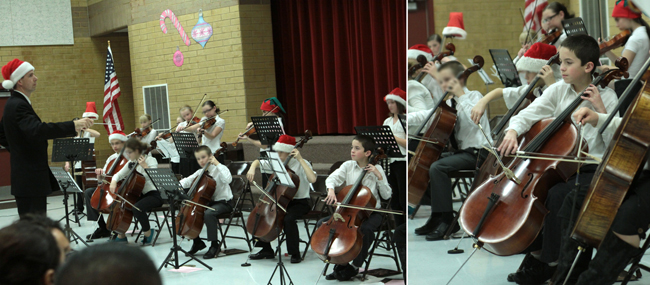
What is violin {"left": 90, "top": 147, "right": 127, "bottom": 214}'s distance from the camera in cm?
648

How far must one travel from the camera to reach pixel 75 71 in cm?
1240

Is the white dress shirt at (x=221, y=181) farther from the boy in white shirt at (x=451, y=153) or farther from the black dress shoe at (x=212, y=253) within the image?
the boy in white shirt at (x=451, y=153)

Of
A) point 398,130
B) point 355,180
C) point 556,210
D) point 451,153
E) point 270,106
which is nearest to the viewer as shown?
point 451,153

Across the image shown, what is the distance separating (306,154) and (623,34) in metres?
7.41

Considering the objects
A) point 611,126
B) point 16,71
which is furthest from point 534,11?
point 16,71

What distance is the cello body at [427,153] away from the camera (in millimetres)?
1146

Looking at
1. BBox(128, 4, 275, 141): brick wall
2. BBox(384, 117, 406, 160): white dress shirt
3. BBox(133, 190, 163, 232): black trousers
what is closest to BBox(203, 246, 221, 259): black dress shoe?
BBox(133, 190, 163, 232): black trousers

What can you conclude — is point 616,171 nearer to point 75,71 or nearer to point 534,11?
point 534,11

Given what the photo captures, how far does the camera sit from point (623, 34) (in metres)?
A: 1.07

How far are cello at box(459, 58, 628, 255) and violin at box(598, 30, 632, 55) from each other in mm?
386

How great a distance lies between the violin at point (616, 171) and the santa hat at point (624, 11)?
0.80 feet

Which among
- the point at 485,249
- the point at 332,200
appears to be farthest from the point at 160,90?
the point at 485,249

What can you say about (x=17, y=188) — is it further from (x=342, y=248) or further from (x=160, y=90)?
(x=160, y=90)

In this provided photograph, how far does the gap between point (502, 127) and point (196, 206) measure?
181 inches
